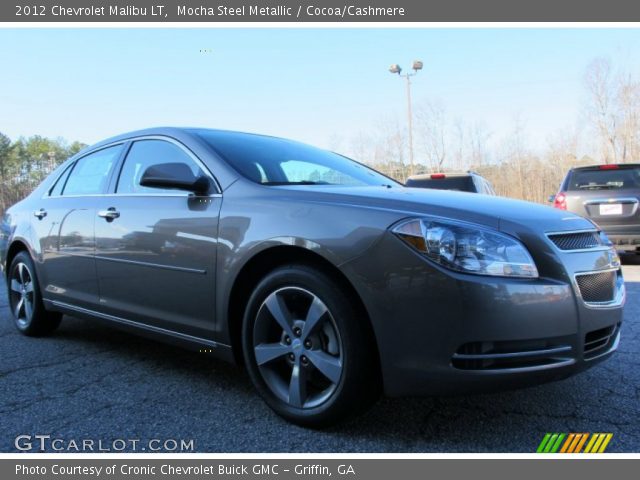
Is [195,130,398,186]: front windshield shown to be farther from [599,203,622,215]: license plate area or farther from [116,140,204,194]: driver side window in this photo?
[599,203,622,215]: license plate area

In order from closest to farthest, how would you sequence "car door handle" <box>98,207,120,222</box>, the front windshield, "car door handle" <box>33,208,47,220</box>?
the front windshield → "car door handle" <box>98,207,120,222</box> → "car door handle" <box>33,208,47,220</box>

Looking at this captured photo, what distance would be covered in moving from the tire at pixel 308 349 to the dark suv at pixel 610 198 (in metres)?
6.94

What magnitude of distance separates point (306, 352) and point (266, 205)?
0.72 metres

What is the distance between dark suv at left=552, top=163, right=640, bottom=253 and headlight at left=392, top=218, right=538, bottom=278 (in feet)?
22.0

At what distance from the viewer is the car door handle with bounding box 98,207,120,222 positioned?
3.20 m

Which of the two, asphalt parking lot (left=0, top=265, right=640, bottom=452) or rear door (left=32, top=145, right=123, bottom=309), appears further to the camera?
rear door (left=32, top=145, right=123, bottom=309)

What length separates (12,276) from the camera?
443 centimetres

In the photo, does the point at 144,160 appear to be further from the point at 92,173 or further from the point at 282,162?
the point at 282,162

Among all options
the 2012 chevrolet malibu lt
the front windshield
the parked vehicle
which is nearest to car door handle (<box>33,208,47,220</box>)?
the 2012 chevrolet malibu lt

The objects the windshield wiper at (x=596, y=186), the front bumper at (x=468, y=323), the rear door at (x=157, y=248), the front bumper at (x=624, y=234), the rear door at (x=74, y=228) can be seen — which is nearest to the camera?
the front bumper at (x=468, y=323)

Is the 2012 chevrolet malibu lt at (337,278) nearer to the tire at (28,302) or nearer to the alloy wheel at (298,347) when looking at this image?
the alloy wheel at (298,347)

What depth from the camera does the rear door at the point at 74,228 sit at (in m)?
3.45

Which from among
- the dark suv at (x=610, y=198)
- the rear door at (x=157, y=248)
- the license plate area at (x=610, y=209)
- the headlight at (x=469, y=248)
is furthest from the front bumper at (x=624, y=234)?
the rear door at (x=157, y=248)

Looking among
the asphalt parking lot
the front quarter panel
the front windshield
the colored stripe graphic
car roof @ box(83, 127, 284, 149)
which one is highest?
car roof @ box(83, 127, 284, 149)
